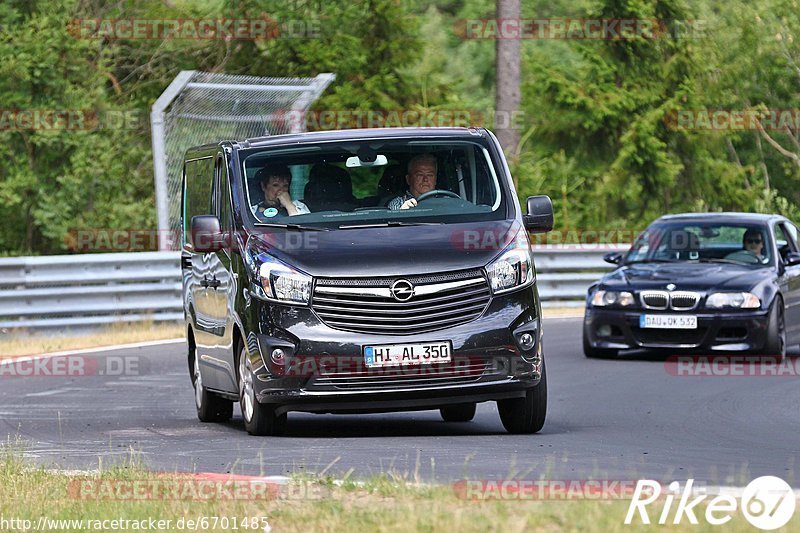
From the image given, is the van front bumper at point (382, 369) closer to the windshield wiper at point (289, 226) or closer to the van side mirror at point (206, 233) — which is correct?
the windshield wiper at point (289, 226)

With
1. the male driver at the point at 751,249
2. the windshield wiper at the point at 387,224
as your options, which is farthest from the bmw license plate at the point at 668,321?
the windshield wiper at the point at 387,224

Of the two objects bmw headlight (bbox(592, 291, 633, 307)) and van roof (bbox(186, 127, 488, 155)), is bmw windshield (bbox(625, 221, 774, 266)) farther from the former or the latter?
van roof (bbox(186, 127, 488, 155))

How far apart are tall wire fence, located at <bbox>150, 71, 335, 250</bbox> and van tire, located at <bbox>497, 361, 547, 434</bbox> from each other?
12477mm

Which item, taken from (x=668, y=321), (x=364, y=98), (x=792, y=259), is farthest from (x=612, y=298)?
(x=364, y=98)

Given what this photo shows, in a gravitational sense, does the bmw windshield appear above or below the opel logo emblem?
below

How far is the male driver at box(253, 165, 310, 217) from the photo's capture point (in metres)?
11.3

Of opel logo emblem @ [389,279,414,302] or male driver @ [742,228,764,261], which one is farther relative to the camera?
male driver @ [742,228,764,261]

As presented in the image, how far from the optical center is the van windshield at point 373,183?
11.2 meters

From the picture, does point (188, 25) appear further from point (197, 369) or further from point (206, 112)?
point (197, 369)

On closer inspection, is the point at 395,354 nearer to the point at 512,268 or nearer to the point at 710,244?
the point at 512,268

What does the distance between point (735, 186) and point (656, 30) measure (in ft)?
14.8

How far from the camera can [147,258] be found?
22.7 meters

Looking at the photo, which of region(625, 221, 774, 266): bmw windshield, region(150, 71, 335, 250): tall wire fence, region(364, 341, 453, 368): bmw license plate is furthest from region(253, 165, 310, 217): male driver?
region(150, 71, 335, 250): tall wire fence

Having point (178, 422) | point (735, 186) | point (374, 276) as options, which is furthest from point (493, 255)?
point (735, 186)
